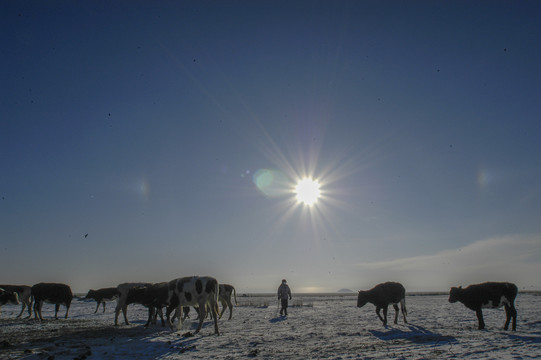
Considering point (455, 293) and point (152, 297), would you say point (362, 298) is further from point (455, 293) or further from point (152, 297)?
point (152, 297)

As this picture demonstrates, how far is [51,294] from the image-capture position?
22453 mm

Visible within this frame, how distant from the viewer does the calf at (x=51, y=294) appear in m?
21.7

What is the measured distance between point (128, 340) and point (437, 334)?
35.6 feet

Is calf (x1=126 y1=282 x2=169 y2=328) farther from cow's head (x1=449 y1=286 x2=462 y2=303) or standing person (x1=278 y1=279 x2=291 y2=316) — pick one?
cow's head (x1=449 y1=286 x2=462 y2=303)

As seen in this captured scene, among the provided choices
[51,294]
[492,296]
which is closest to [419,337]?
[492,296]

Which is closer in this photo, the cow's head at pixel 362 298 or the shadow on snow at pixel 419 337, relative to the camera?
the shadow on snow at pixel 419 337

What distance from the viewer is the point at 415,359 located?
26.0 feet

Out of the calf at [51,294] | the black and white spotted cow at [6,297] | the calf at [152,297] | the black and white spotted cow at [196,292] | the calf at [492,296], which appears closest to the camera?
the black and white spotted cow at [196,292]

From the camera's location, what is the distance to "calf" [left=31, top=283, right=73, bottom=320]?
71.1ft

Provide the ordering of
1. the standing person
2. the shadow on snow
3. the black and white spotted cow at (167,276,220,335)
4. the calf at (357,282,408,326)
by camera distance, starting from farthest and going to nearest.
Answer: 1. the standing person
2. the calf at (357,282,408,326)
3. the black and white spotted cow at (167,276,220,335)
4. the shadow on snow

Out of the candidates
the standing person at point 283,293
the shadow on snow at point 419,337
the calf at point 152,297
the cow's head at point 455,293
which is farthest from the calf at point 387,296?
the calf at point 152,297

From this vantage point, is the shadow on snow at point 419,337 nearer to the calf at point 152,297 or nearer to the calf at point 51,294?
the calf at point 152,297

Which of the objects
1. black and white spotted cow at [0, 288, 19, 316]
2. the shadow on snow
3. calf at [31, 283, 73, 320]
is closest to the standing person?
the shadow on snow

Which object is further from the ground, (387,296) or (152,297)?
(152,297)
